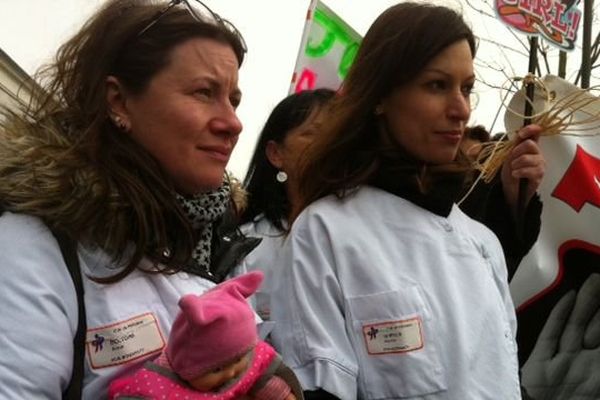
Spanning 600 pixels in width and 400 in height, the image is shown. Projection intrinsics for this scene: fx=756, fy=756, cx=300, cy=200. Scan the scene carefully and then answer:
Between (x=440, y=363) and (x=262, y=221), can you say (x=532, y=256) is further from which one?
(x=440, y=363)

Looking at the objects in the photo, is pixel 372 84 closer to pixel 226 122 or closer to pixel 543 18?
pixel 226 122

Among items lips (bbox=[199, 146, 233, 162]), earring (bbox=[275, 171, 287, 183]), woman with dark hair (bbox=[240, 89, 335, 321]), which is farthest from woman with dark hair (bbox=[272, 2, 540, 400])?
Result: earring (bbox=[275, 171, 287, 183])

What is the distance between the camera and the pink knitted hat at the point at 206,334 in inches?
49.4

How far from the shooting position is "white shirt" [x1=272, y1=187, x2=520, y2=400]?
1702 mm

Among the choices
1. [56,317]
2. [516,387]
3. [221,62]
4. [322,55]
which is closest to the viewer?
[56,317]

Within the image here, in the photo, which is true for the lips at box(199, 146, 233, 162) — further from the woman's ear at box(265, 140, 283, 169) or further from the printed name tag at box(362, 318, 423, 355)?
the woman's ear at box(265, 140, 283, 169)

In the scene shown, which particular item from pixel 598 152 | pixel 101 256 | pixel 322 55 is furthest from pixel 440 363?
pixel 322 55

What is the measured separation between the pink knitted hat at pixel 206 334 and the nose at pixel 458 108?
36.2 inches

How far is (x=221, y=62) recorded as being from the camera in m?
1.63

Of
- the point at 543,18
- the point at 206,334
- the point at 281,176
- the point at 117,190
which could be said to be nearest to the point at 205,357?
the point at 206,334

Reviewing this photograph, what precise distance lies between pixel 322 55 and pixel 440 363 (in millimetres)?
2265

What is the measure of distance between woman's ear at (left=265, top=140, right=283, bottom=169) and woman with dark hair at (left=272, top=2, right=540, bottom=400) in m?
0.76

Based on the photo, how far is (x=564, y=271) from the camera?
2898 millimetres

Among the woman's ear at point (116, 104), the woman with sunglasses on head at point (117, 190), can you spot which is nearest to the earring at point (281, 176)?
the woman with sunglasses on head at point (117, 190)
